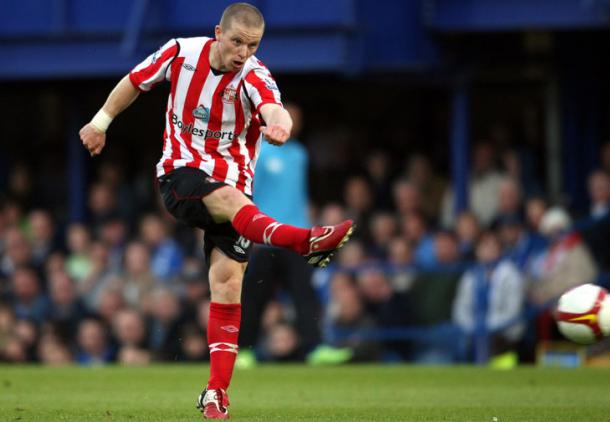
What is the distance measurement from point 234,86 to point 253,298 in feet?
17.1

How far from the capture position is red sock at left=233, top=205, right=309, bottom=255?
7.07 metres

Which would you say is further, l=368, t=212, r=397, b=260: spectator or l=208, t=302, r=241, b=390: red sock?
l=368, t=212, r=397, b=260: spectator

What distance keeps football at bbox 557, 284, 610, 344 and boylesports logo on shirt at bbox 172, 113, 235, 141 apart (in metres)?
2.09

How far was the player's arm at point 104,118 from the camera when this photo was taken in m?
7.81

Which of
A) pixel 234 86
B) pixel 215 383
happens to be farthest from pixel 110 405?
pixel 234 86

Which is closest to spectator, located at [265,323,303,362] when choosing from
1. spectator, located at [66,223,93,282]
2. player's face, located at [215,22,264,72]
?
spectator, located at [66,223,93,282]

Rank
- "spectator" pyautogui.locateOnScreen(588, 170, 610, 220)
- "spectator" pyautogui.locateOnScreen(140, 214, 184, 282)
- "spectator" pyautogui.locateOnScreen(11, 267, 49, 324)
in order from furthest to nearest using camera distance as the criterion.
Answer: "spectator" pyautogui.locateOnScreen(140, 214, 184, 282)
"spectator" pyautogui.locateOnScreen(11, 267, 49, 324)
"spectator" pyautogui.locateOnScreen(588, 170, 610, 220)

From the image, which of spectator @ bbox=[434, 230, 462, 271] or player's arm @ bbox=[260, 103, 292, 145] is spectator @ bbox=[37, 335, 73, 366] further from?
player's arm @ bbox=[260, 103, 292, 145]


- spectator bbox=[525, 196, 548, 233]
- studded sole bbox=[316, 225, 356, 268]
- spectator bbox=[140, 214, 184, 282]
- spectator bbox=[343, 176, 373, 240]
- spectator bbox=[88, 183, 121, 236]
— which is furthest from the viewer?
spectator bbox=[88, 183, 121, 236]

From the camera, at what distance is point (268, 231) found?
23.6ft

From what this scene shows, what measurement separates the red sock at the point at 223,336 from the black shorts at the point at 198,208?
28cm

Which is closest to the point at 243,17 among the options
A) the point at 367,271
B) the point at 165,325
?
the point at 367,271

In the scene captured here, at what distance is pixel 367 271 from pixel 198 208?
7.02m

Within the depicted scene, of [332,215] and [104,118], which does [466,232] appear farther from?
[104,118]
